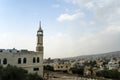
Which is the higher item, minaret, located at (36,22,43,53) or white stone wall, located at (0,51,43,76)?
minaret, located at (36,22,43,53)

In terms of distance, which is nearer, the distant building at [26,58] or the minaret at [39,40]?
the distant building at [26,58]

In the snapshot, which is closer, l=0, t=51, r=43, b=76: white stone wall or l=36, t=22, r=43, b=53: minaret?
l=0, t=51, r=43, b=76: white stone wall

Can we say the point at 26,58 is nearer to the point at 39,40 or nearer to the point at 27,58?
the point at 27,58

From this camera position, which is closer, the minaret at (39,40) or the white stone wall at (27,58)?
the white stone wall at (27,58)

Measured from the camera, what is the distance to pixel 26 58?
35.6 m

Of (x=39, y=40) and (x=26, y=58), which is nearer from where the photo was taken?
(x=26, y=58)

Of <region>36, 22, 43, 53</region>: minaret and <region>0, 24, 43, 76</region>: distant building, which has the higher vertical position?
<region>36, 22, 43, 53</region>: minaret

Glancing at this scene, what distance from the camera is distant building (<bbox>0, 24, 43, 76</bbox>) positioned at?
34.3m

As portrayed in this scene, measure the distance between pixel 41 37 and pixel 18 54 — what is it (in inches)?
179

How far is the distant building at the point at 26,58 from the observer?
3431 centimetres

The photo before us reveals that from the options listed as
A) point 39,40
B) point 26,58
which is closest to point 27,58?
point 26,58

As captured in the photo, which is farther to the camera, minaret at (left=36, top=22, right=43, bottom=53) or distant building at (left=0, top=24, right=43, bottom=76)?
minaret at (left=36, top=22, right=43, bottom=53)

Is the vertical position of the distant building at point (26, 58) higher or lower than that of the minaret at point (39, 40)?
lower

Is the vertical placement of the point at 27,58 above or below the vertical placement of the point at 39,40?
below
